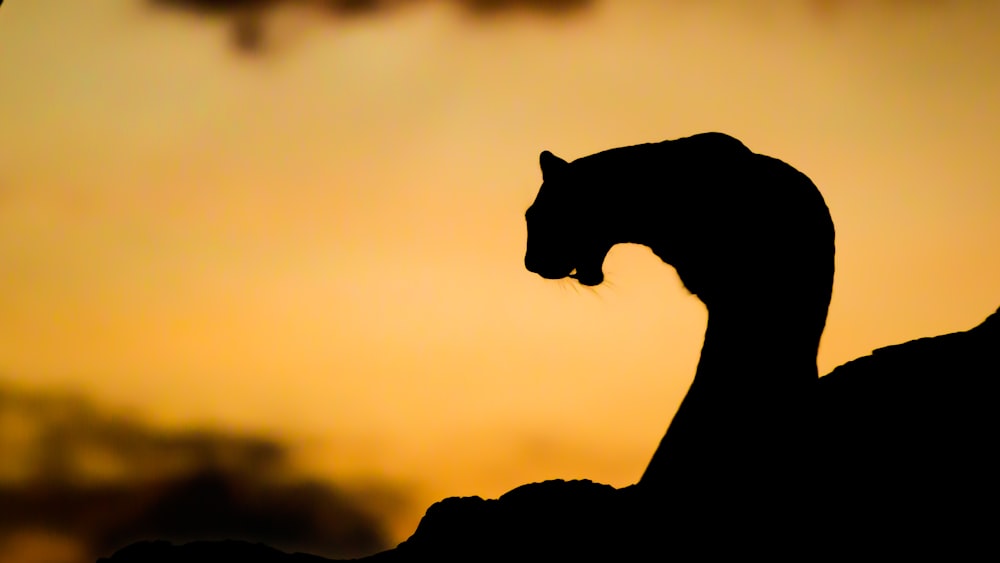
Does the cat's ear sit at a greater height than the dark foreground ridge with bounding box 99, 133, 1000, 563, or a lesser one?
greater

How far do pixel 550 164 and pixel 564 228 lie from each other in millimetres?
655

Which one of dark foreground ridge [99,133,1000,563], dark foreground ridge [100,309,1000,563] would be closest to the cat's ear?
dark foreground ridge [99,133,1000,563]

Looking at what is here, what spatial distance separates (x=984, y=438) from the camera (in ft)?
19.9

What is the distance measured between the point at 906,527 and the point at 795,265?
7.67 feet

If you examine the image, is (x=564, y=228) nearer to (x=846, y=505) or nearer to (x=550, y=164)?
(x=550, y=164)

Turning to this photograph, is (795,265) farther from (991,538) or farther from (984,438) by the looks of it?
(991,538)

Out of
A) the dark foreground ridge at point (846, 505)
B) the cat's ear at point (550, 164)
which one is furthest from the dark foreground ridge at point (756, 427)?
the cat's ear at point (550, 164)

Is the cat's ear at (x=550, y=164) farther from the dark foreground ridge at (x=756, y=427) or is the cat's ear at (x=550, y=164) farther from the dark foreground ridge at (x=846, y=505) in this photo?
the dark foreground ridge at (x=846, y=505)

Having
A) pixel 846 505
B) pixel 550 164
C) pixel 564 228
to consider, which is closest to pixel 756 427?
pixel 846 505

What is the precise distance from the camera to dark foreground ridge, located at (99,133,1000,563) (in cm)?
604

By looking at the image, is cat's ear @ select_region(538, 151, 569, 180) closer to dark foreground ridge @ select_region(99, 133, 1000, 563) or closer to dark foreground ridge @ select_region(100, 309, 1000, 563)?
dark foreground ridge @ select_region(99, 133, 1000, 563)

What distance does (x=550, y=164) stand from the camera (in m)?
9.48

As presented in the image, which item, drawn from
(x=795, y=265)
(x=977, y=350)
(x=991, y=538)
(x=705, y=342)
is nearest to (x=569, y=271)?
(x=705, y=342)

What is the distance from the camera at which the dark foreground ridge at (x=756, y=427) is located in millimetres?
6039
